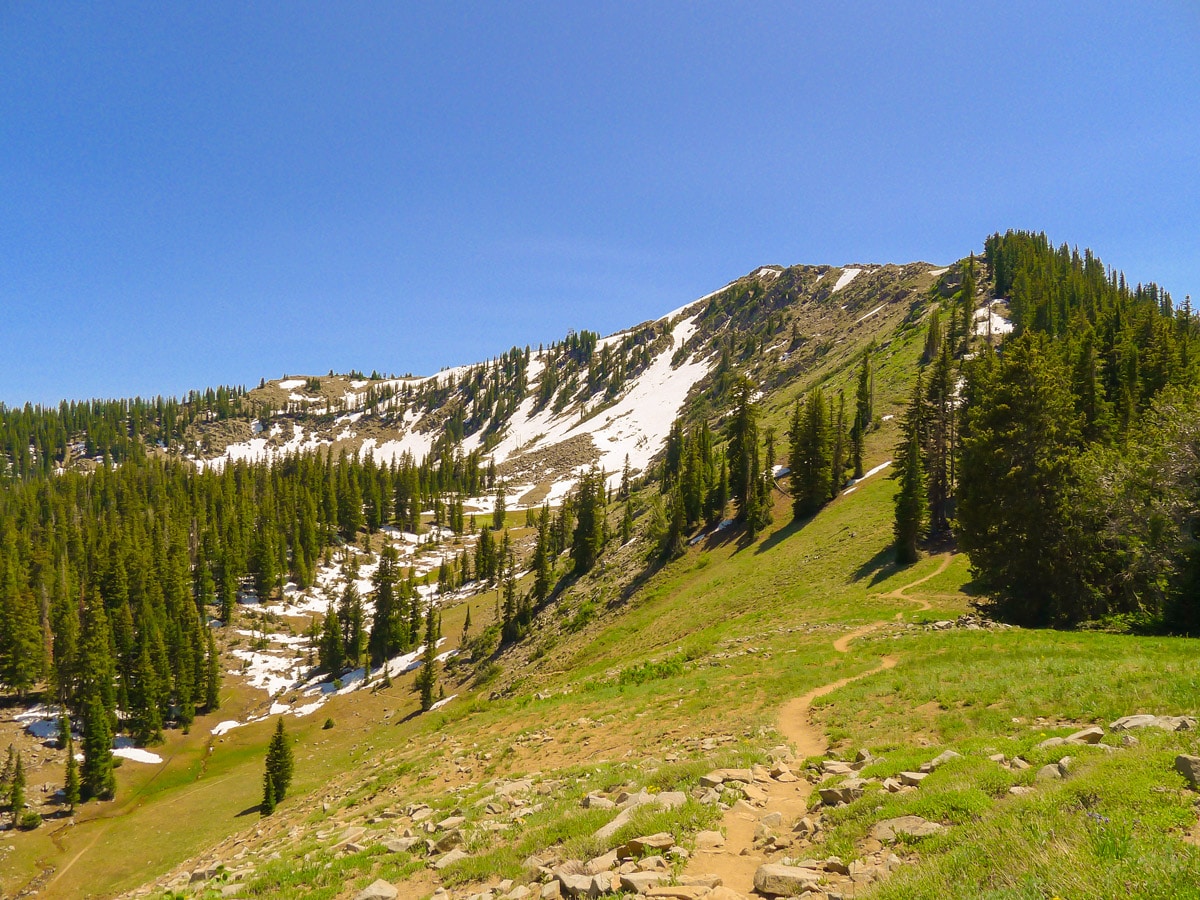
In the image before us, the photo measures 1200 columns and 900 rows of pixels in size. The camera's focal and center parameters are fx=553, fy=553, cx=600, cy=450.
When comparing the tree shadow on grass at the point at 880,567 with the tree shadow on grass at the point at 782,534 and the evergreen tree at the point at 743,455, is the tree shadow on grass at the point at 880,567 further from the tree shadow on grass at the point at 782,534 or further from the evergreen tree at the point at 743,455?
the evergreen tree at the point at 743,455

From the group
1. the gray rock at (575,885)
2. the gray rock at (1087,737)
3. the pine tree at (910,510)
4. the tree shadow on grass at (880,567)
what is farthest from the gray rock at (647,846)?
the pine tree at (910,510)

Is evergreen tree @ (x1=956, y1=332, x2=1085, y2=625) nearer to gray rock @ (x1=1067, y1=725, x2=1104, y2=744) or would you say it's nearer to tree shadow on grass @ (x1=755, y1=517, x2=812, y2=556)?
gray rock @ (x1=1067, y1=725, x2=1104, y2=744)

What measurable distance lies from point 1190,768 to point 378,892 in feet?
44.5

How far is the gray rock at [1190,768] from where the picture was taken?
740cm

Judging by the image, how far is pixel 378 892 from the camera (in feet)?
35.7

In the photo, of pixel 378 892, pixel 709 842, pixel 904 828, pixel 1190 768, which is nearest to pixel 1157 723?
pixel 1190 768

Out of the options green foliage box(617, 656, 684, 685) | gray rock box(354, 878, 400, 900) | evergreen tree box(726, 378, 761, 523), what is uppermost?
evergreen tree box(726, 378, 761, 523)

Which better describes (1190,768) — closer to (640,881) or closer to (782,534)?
(640,881)

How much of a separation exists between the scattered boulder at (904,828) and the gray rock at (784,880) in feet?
4.64

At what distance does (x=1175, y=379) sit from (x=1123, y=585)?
46026 millimetres

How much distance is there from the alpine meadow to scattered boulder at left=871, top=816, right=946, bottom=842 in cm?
5

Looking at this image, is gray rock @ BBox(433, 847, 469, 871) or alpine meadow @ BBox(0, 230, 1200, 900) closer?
alpine meadow @ BBox(0, 230, 1200, 900)

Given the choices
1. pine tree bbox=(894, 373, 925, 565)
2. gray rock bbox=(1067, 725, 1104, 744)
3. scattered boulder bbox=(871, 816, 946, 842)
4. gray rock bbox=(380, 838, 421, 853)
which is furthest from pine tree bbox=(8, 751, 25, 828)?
pine tree bbox=(894, 373, 925, 565)

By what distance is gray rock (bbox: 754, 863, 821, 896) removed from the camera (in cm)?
767
